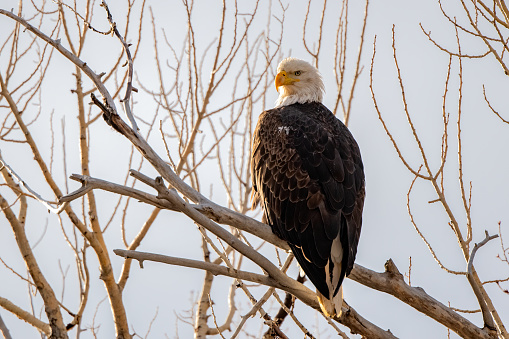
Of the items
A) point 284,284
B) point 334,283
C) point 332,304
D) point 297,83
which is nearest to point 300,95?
point 297,83

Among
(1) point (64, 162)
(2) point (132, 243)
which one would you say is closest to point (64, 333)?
(2) point (132, 243)

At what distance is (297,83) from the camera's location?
21.9 feet

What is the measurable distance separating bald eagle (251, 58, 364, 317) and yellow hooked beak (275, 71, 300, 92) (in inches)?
22.6

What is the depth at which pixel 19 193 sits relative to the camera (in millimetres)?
5887

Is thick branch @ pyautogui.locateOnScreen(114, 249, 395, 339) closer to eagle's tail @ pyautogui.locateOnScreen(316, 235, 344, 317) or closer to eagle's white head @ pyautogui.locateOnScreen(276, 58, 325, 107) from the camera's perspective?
eagle's tail @ pyautogui.locateOnScreen(316, 235, 344, 317)

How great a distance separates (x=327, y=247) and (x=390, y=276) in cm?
45

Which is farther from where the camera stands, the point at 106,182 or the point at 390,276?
the point at 390,276

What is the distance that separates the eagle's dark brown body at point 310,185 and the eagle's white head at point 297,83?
726 mm

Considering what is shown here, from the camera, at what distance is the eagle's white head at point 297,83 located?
21.9 feet

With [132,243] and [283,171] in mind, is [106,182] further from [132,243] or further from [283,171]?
[132,243]

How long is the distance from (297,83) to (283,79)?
129 millimetres

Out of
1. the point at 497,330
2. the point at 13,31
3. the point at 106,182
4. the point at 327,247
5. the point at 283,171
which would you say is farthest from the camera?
the point at 13,31

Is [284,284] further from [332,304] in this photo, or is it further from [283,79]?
[283,79]

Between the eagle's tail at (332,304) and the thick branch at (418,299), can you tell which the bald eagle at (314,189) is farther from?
the thick branch at (418,299)
